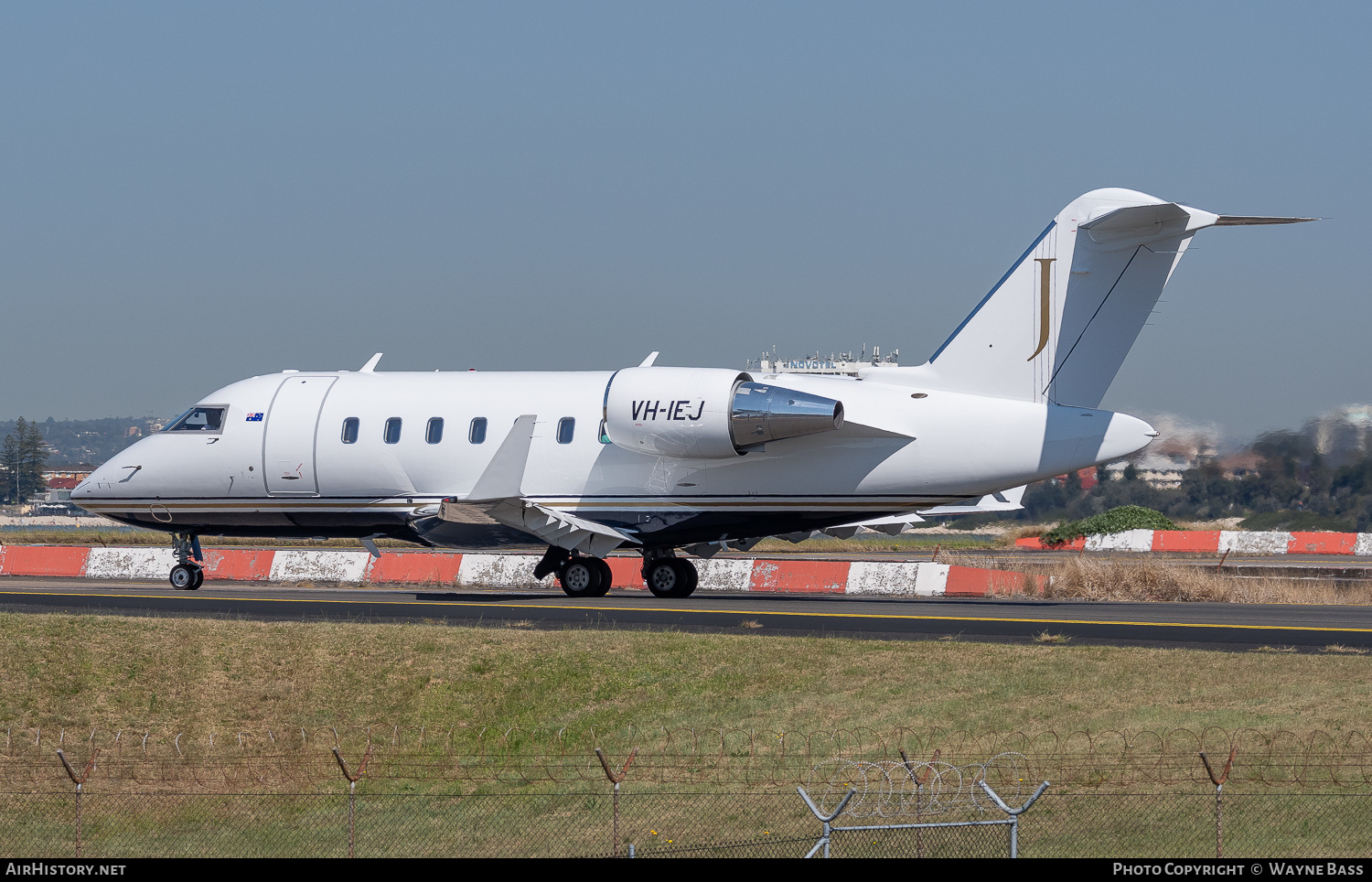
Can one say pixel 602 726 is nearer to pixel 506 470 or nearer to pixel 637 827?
pixel 637 827

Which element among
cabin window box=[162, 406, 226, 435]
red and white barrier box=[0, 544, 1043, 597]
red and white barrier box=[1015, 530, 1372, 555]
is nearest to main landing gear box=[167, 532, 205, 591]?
cabin window box=[162, 406, 226, 435]

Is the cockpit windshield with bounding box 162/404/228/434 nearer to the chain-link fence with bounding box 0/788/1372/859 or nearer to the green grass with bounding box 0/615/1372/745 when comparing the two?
the green grass with bounding box 0/615/1372/745

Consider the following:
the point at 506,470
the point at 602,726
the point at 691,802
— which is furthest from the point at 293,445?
the point at 691,802

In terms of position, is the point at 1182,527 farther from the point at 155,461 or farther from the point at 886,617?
the point at 155,461

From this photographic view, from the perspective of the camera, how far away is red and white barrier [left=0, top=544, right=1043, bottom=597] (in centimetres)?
2994

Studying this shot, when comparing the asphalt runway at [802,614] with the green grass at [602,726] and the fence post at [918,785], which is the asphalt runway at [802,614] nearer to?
the green grass at [602,726]

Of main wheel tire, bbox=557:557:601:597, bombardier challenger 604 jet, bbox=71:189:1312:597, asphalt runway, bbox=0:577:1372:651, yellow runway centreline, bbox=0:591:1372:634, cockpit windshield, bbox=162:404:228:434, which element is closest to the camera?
asphalt runway, bbox=0:577:1372:651

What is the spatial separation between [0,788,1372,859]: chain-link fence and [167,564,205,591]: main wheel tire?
14362 mm

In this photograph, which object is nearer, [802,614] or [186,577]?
[802,614]

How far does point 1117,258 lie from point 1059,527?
33.8 m

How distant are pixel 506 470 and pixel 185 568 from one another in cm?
832

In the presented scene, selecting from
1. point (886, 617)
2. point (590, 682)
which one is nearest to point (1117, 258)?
point (886, 617)

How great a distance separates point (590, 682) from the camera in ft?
60.2

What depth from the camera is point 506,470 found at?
86.7ft
